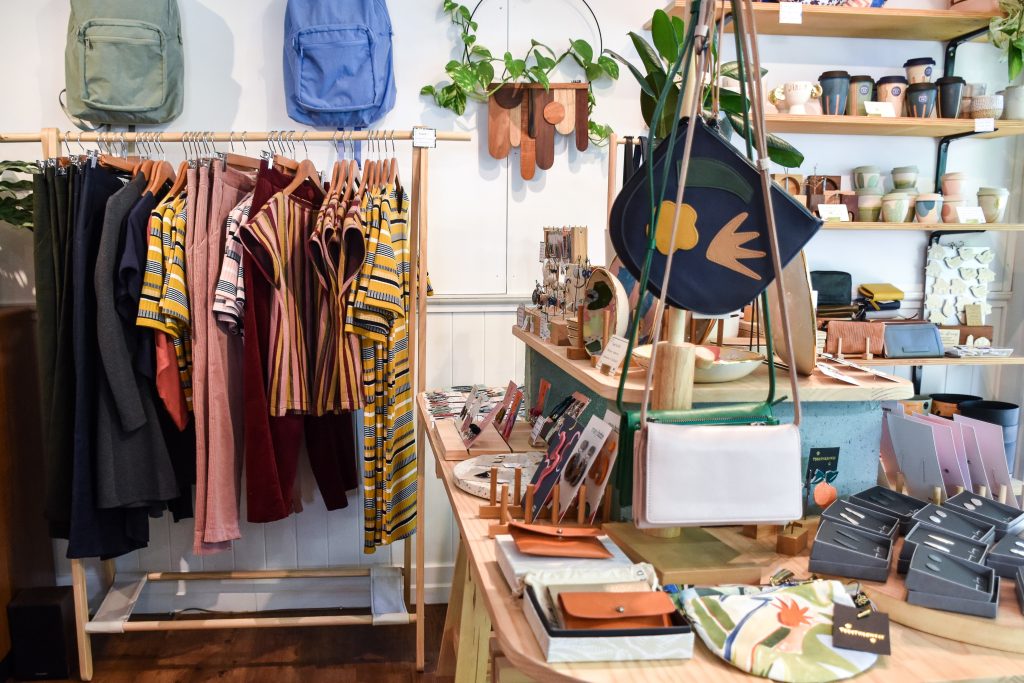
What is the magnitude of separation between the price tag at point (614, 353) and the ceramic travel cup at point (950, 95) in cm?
217

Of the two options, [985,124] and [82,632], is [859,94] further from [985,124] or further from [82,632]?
[82,632]

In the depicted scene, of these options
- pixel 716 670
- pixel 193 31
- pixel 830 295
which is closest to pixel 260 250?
pixel 193 31

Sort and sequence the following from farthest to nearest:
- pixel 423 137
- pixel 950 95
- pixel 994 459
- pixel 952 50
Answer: pixel 952 50
pixel 950 95
pixel 423 137
pixel 994 459

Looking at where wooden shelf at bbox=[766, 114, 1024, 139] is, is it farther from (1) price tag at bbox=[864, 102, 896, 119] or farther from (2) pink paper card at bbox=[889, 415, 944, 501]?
(2) pink paper card at bbox=[889, 415, 944, 501]

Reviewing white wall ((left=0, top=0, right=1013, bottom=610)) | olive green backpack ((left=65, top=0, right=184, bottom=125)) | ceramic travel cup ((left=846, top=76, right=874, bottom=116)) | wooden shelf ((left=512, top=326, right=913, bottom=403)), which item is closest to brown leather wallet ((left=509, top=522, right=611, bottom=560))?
wooden shelf ((left=512, top=326, right=913, bottom=403))

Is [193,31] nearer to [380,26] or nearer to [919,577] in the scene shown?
[380,26]

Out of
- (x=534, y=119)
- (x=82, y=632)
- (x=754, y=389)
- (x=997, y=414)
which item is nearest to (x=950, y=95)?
(x=997, y=414)

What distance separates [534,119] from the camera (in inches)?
115

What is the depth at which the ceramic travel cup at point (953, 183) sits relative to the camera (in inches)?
117

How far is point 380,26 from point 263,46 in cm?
44

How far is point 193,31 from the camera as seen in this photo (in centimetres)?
281

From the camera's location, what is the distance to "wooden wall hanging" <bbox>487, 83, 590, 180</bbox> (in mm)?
2906

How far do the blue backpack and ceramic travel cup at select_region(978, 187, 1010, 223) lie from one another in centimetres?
223

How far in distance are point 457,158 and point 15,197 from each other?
1.46m
